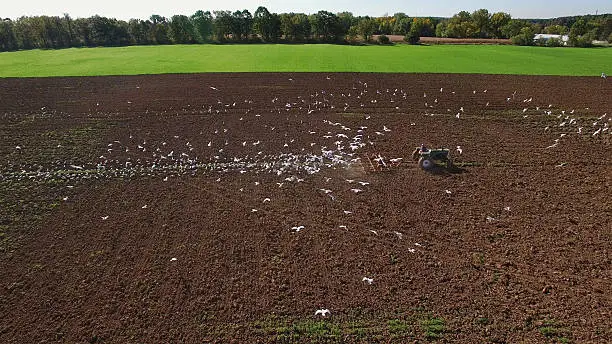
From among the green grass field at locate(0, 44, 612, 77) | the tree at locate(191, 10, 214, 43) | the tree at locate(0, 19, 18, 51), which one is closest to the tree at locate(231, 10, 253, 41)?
the tree at locate(191, 10, 214, 43)

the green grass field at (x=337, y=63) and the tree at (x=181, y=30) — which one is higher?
the tree at (x=181, y=30)

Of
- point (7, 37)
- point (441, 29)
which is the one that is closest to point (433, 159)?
point (441, 29)

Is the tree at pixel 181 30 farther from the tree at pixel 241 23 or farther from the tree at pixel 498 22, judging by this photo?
the tree at pixel 498 22

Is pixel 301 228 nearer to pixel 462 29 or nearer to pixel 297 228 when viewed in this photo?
pixel 297 228

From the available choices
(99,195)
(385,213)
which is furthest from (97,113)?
(385,213)

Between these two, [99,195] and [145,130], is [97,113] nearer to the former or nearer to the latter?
[145,130]

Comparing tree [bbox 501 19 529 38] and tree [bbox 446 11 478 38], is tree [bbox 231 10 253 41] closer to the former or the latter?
tree [bbox 446 11 478 38]

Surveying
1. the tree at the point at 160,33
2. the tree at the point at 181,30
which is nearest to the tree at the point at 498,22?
the tree at the point at 181,30
